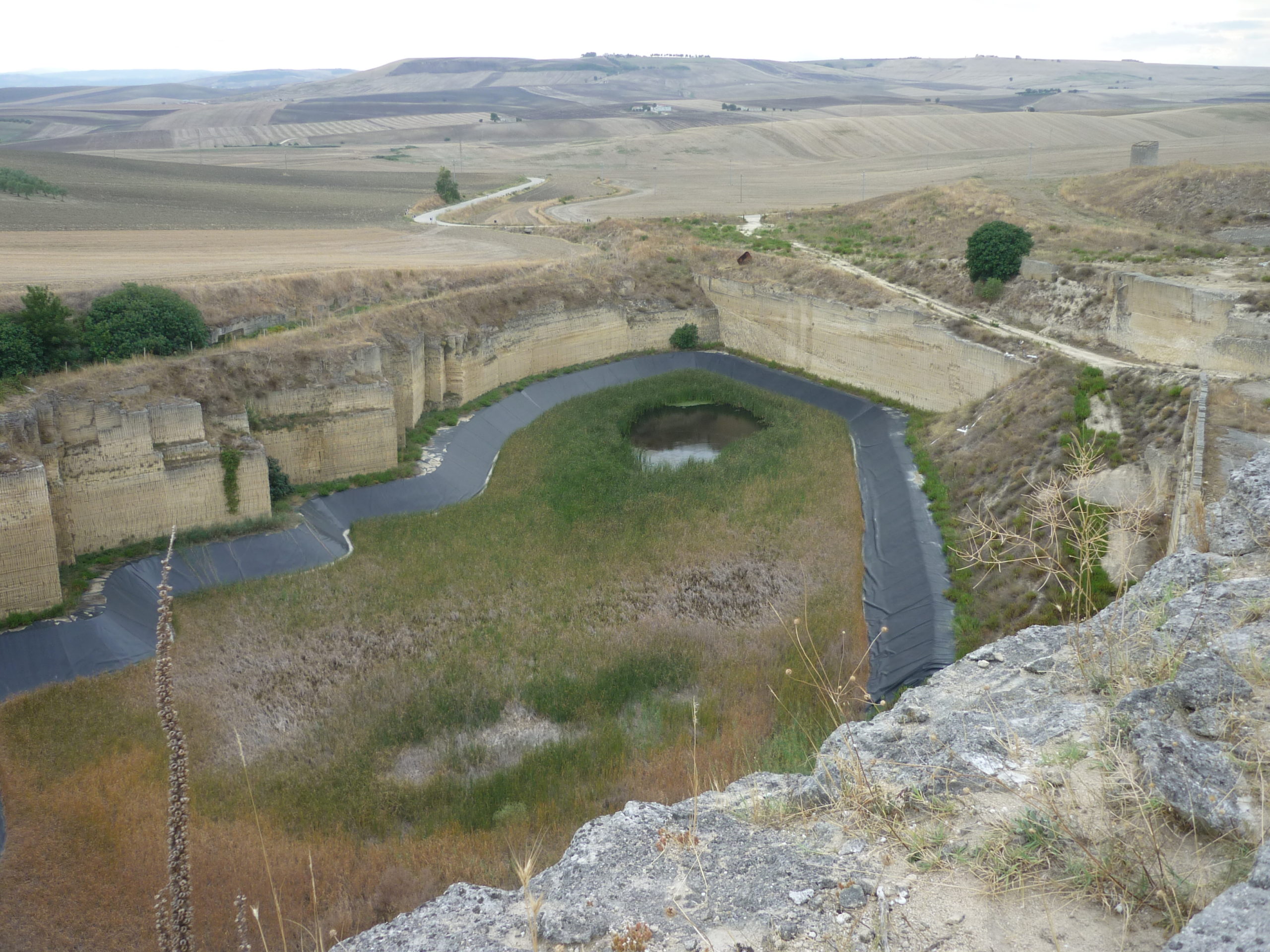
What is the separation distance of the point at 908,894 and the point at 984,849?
2.41 ft

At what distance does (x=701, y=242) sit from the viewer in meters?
48.2

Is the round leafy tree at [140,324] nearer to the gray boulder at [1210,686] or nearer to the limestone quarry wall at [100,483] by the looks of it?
the limestone quarry wall at [100,483]

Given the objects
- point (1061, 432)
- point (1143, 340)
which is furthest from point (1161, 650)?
point (1143, 340)

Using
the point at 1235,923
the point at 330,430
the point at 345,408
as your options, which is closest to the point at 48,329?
the point at 330,430

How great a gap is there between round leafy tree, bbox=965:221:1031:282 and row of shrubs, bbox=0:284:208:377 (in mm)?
27513

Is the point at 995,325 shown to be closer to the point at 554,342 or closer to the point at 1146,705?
the point at 554,342

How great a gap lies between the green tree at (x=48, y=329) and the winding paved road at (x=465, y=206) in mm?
34185

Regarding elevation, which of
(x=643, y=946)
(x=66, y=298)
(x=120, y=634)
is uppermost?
(x=66, y=298)

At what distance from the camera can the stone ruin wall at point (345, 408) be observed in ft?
67.5

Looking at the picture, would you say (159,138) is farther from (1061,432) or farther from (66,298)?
(1061,432)

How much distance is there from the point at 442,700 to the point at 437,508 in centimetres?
1065

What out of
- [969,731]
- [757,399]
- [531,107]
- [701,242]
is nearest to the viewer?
[969,731]

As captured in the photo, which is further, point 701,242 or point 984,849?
point 701,242

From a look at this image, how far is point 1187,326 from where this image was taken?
86.7ft
